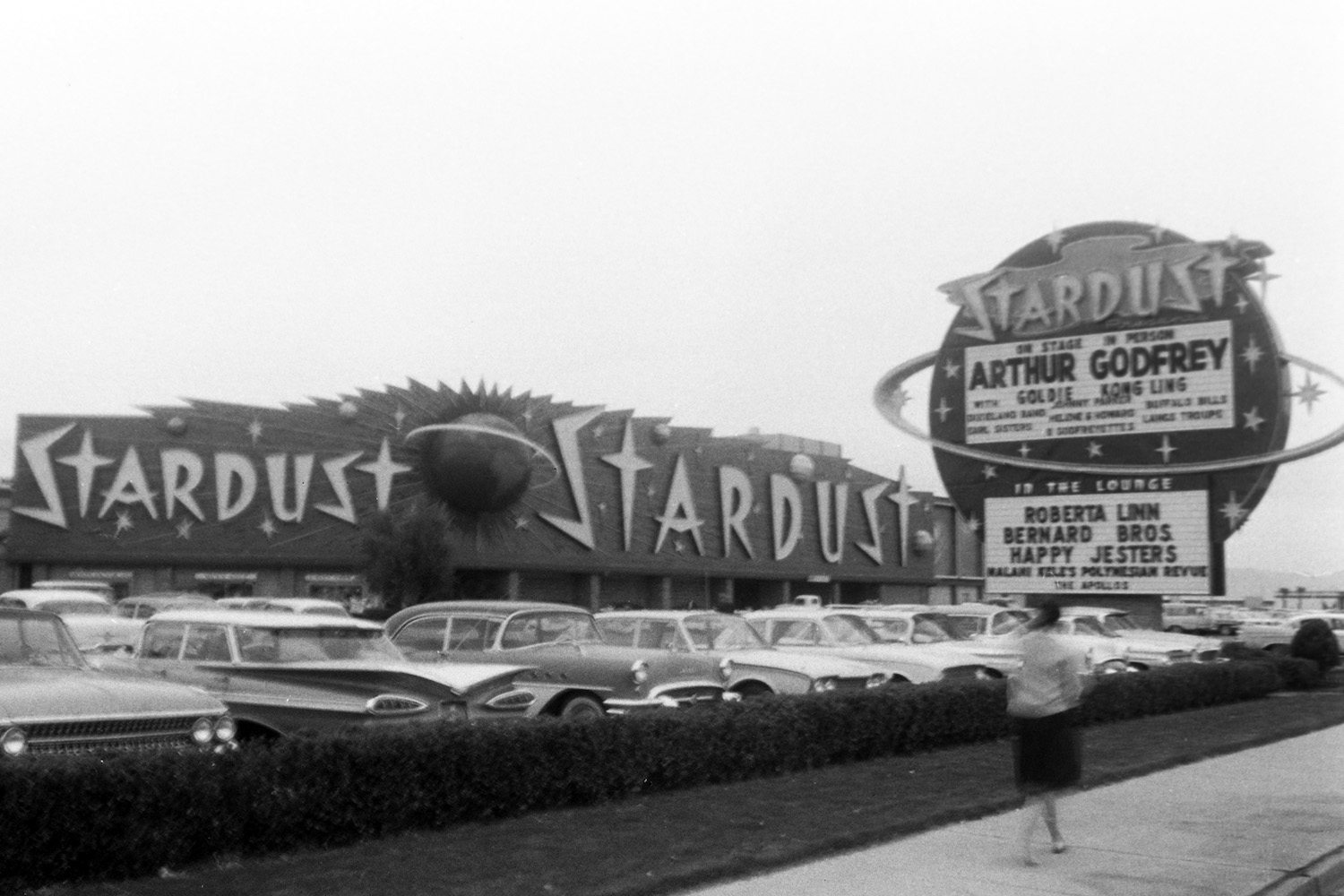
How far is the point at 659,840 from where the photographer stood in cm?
942

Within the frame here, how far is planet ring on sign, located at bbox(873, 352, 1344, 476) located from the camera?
1017 inches

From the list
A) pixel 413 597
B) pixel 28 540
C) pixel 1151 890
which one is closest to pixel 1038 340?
pixel 1151 890

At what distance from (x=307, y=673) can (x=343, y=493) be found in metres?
41.7

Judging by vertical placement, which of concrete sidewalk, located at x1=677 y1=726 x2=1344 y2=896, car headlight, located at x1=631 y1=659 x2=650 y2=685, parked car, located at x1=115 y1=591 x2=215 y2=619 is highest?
parked car, located at x1=115 y1=591 x2=215 y2=619

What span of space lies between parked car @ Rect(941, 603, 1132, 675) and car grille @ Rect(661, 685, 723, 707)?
22.5 ft

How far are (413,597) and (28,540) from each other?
1377 cm

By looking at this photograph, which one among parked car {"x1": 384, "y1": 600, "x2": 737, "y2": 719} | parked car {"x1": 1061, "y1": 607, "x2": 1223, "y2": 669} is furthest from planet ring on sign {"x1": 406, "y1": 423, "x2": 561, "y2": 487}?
parked car {"x1": 384, "y1": 600, "x2": 737, "y2": 719}

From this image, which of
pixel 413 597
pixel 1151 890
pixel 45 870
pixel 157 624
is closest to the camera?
pixel 45 870

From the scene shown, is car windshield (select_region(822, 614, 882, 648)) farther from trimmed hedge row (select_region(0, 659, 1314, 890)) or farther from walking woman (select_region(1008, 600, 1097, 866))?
walking woman (select_region(1008, 600, 1097, 866))

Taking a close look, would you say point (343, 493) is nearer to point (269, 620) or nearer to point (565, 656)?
point (565, 656)

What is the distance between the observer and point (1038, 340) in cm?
2741

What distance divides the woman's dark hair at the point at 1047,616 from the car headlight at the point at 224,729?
5559 mm

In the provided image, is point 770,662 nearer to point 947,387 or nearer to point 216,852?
point 216,852

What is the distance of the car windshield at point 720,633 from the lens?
17.2 m
